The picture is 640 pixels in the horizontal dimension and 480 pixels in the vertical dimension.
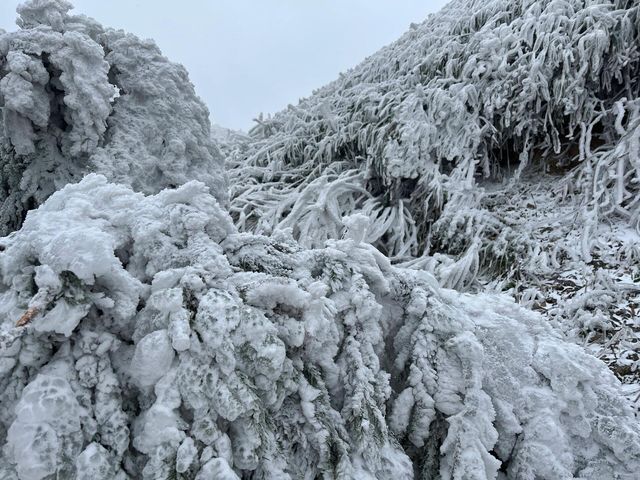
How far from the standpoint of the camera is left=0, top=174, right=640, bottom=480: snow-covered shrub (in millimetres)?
1221

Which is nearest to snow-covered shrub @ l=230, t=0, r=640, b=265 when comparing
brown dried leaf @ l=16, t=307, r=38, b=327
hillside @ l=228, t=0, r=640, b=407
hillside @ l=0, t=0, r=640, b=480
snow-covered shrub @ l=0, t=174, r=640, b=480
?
hillside @ l=228, t=0, r=640, b=407

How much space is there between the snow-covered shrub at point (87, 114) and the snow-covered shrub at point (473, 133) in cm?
161

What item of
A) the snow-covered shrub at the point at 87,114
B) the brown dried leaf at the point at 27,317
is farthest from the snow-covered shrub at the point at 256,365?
the snow-covered shrub at the point at 87,114

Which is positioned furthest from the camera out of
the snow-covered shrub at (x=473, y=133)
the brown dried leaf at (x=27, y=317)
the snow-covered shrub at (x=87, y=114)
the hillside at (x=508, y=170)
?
the snow-covered shrub at (x=473, y=133)

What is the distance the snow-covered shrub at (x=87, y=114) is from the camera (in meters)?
3.37

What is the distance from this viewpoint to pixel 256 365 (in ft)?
4.45

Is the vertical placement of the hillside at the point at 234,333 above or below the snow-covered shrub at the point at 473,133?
below

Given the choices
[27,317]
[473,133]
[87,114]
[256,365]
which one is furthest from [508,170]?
[27,317]

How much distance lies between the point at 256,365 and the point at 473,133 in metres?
4.32

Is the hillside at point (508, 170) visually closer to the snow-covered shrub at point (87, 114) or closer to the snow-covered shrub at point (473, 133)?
the snow-covered shrub at point (473, 133)

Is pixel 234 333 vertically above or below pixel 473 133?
below

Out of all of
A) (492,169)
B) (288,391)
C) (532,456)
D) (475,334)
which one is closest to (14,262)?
(288,391)

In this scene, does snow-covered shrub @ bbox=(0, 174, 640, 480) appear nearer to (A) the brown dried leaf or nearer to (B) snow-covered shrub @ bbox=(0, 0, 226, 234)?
(A) the brown dried leaf

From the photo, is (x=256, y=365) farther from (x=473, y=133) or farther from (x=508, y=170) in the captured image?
(x=508, y=170)
